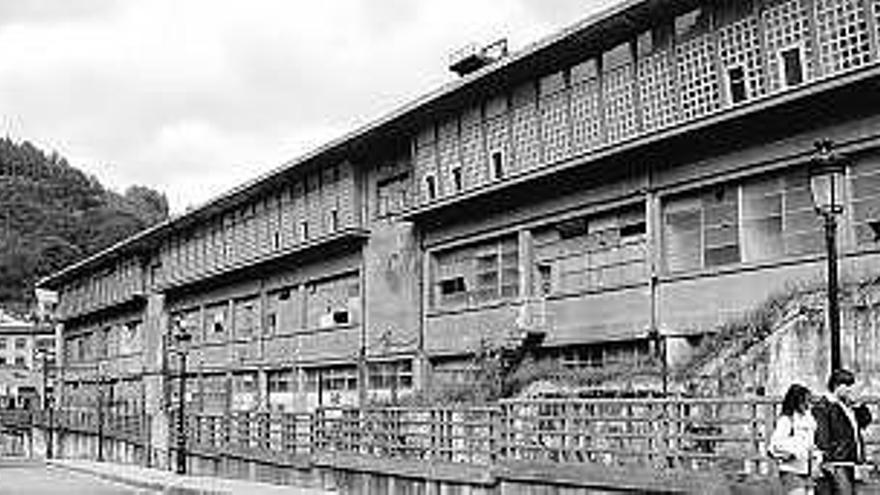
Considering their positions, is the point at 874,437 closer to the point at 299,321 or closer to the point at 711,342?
the point at 711,342

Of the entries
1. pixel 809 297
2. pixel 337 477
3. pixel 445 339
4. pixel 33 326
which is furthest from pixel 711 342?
pixel 33 326

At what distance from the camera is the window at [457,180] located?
35.5 m

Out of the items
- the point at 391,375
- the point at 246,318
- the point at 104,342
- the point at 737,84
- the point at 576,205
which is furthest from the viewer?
the point at 104,342

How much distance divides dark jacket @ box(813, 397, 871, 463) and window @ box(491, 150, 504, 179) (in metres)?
21.6

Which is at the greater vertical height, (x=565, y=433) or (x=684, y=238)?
(x=684, y=238)

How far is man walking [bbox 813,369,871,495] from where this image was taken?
12.0m

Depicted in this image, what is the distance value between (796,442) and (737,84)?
14860 millimetres

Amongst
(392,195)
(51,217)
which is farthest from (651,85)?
(51,217)

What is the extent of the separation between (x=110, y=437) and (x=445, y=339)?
25.6 meters

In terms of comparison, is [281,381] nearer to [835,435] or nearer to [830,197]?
[830,197]

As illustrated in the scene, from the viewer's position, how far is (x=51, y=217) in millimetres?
123562

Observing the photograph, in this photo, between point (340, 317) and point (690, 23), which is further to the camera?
point (340, 317)

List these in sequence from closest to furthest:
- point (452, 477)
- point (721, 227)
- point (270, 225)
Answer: point (452, 477), point (721, 227), point (270, 225)

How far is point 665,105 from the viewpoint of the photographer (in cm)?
2766
